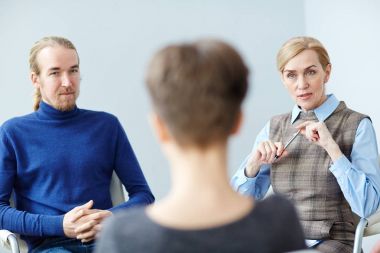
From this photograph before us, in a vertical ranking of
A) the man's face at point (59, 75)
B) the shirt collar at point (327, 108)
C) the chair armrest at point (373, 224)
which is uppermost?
the man's face at point (59, 75)

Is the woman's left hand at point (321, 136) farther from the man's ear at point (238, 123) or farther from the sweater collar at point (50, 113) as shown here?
the man's ear at point (238, 123)

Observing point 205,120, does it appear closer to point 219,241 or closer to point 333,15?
point 219,241

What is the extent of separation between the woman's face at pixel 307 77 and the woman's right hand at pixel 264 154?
7.5 inches

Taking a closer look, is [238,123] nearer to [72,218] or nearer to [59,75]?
[72,218]

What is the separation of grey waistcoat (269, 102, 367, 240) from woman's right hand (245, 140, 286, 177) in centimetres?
7

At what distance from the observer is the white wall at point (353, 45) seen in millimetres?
3104

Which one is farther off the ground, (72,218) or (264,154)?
(264,154)

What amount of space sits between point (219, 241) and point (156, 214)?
0.11 m

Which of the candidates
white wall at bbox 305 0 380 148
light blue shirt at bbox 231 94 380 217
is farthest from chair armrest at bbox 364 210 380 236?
white wall at bbox 305 0 380 148

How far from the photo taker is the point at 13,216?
6.88 feet

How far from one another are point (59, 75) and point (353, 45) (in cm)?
169

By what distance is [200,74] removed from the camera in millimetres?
944

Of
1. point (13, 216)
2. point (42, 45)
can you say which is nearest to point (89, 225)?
point (13, 216)

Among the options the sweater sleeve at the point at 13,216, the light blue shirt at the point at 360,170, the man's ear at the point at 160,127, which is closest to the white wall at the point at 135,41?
the sweater sleeve at the point at 13,216
